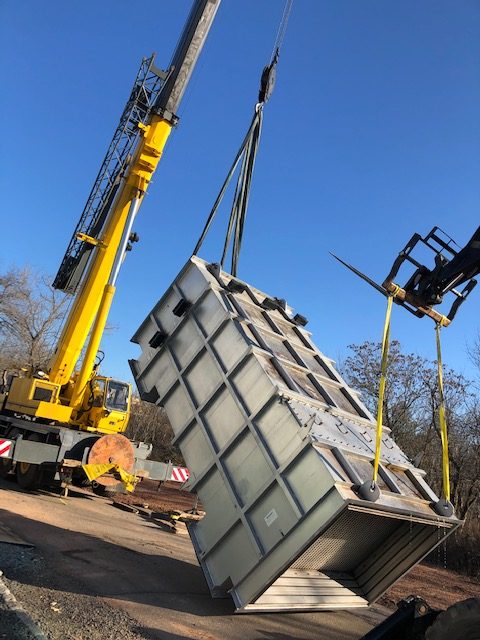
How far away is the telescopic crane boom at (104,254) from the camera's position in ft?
31.9

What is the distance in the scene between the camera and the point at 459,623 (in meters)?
3.25

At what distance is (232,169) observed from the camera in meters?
6.77

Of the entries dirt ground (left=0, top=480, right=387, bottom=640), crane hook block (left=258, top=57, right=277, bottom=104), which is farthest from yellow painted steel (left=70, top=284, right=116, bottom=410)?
crane hook block (left=258, top=57, right=277, bottom=104)

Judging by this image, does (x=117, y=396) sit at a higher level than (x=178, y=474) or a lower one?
higher

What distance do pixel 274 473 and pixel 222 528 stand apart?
0.84 metres

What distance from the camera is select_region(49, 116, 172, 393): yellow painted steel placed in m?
9.91

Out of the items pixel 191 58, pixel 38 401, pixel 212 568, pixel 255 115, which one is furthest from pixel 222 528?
pixel 191 58

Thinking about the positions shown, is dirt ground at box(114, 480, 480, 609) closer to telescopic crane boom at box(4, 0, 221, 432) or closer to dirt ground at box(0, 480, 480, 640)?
dirt ground at box(0, 480, 480, 640)

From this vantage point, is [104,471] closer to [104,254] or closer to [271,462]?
[104,254]

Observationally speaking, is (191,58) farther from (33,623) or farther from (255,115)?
(33,623)

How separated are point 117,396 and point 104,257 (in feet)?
10.1

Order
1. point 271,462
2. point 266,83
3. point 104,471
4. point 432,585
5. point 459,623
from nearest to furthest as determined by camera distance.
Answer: point 459,623 → point 271,462 → point 266,83 → point 104,471 → point 432,585

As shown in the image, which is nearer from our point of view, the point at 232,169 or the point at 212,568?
the point at 212,568

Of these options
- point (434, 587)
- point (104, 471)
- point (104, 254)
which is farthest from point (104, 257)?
point (434, 587)
